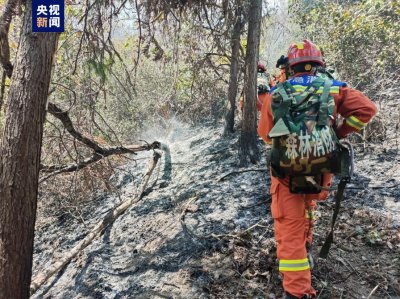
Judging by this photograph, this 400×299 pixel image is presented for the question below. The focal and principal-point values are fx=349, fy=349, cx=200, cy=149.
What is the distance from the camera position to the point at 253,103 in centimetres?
540

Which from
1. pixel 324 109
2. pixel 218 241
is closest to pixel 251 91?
pixel 218 241

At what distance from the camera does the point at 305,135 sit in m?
2.45

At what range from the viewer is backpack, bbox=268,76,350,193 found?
2459mm

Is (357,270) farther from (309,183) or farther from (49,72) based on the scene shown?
(49,72)

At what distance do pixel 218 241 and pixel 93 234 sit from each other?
204cm

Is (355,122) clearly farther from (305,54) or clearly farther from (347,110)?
(305,54)

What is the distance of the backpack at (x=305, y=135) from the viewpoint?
246cm

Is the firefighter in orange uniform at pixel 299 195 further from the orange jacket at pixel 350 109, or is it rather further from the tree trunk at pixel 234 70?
the tree trunk at pixel 234 70

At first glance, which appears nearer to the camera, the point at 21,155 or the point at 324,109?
the point at 324,109

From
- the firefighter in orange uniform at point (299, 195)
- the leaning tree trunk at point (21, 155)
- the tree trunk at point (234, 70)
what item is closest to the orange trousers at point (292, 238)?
the firefighter in orange uniform at point (299, 195)

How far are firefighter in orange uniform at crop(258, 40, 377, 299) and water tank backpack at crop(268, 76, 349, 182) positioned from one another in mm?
89

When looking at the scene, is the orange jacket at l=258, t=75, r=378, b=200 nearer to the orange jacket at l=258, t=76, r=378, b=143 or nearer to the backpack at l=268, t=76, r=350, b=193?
the orange jacket at l=258, t=76, r=378, b=143

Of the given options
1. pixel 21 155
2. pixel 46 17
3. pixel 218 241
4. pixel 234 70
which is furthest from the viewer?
pixel 234 70

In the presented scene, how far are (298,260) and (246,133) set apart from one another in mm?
3211
